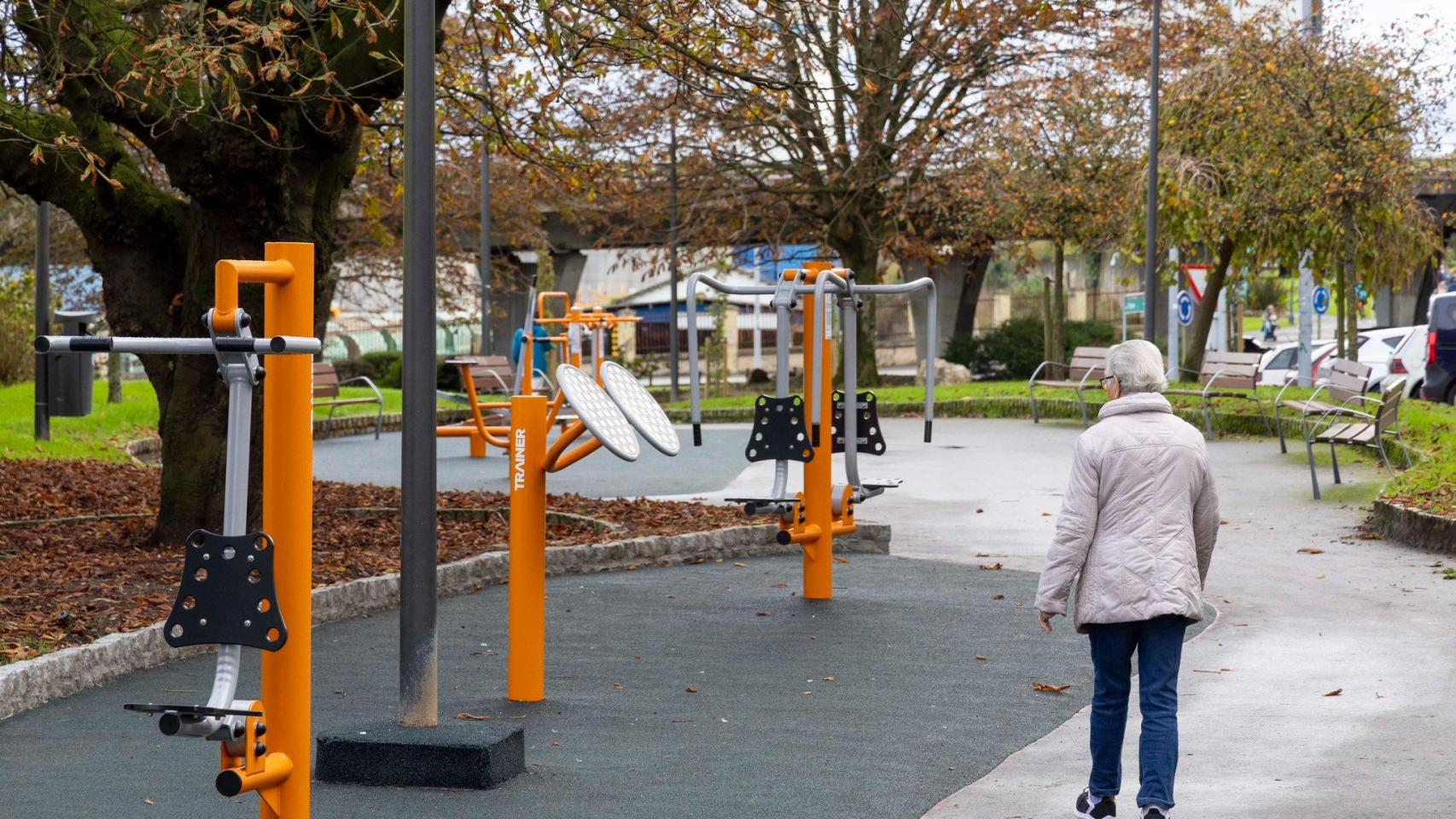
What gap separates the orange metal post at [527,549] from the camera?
6719 millimetres

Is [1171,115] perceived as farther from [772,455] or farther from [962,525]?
[772,455]

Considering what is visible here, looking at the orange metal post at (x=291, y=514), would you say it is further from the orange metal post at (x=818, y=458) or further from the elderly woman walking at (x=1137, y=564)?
the orange metal post at (x=818, y=458)

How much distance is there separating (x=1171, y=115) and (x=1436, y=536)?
16.9 metres

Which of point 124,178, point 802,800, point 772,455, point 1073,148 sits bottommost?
point 802,800

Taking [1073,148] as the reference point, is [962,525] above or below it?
below

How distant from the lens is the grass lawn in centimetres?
1773

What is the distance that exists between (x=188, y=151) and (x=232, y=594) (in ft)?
21.3

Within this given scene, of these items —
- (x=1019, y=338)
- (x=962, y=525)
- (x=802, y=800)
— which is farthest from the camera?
(x=1019, y=338)

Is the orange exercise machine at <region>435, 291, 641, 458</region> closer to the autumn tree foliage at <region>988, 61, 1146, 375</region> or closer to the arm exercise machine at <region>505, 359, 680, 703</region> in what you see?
the arm exercise machine at <region>505, 359, 680, 703</region>

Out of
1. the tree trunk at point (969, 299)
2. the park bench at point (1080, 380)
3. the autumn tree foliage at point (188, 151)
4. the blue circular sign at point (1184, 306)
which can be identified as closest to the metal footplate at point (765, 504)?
the autumn tree foliage at point (188, 151)

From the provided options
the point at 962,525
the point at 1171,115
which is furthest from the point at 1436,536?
the point at 1171,115

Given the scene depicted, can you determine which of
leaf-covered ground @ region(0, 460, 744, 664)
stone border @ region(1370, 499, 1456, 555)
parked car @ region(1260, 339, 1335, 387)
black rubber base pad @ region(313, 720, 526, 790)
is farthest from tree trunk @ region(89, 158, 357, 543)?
parked car @ region(1260, 339, 1335, 387)

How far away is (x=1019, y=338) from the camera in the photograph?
129ft

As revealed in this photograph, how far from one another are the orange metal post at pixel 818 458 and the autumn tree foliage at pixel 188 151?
272 cm
